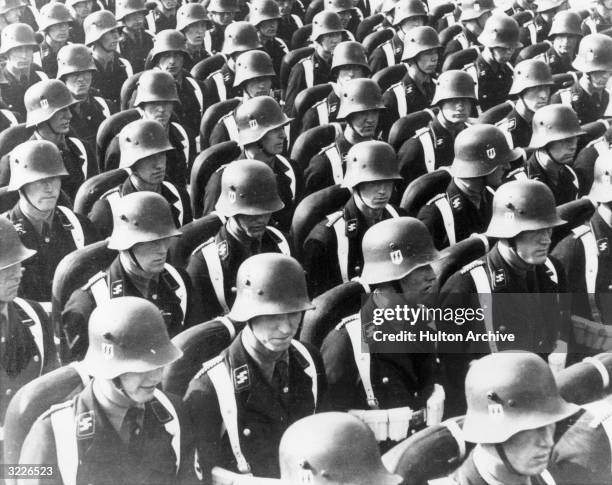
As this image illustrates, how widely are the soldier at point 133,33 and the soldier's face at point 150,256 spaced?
20.1ft

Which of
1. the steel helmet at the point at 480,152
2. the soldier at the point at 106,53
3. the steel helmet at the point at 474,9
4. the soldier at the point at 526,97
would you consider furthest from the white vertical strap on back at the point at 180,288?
the steel helmet at the point at 474,9

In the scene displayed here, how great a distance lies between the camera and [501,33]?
10922 millimetres

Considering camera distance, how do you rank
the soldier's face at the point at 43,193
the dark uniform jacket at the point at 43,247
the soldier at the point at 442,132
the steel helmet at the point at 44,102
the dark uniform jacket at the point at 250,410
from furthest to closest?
the steel helmet at the point at 44,102 → the soldier at the point at 442,132 → the soldier's face at the point at 43,193 → the dark uniform jacket at the point at 43,247 → the dark uniform jacket at the point at 250,410

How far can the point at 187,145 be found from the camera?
29.1ft

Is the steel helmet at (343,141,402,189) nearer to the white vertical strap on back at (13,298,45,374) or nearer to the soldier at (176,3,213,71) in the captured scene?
the white vertical strap on back at (13,298,45,374)

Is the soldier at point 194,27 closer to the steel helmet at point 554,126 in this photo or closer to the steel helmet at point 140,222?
the steel helmet at point 554,126

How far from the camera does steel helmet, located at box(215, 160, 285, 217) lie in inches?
251

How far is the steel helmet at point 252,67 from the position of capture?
32.9 ft

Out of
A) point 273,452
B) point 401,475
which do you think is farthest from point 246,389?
point 401,475

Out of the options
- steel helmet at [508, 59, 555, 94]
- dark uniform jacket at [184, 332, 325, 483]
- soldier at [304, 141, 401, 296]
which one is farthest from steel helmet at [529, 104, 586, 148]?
dark uniform jacket at [184, 332, 325, 483]

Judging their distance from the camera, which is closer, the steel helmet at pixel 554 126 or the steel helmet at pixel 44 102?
the steel helmet at pixel 554 126

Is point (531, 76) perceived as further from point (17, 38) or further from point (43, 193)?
point (17, 38)

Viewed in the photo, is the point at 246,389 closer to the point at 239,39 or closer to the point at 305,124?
the point at 305,124

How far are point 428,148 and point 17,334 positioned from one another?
4.21 metres
